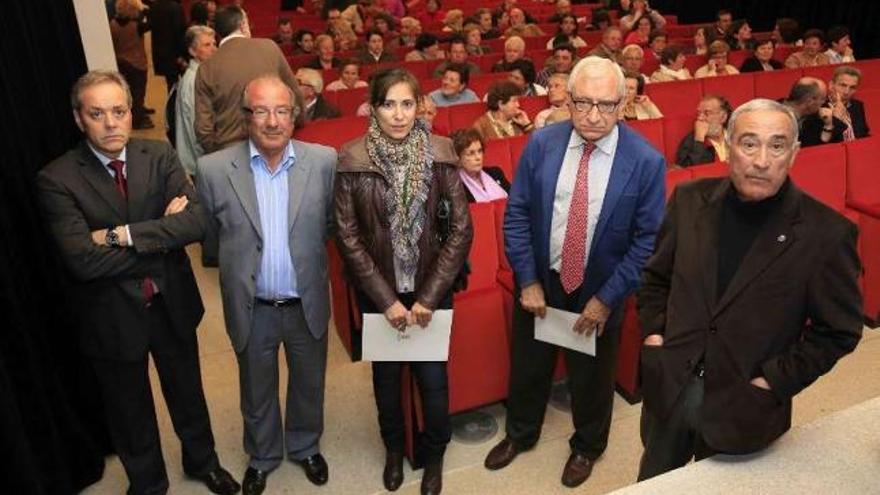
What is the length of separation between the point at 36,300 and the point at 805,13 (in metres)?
11.1

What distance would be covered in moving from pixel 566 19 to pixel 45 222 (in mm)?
7496

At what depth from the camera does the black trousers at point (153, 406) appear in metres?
2.33

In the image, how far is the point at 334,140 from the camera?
14.4 ft

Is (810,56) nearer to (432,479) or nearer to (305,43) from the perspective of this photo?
(305,43)

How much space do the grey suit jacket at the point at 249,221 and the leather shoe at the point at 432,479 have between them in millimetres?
734

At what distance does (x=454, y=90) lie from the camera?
17.1ft

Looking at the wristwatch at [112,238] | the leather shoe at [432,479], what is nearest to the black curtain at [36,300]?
the wristwatch at [112,238]

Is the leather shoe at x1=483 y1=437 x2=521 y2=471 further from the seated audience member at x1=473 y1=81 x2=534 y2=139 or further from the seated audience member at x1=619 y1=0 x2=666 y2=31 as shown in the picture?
the seated audience member at x1=619 y1=0 x2=666 y2=31

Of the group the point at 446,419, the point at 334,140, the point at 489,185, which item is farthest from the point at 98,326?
the point at 334,140

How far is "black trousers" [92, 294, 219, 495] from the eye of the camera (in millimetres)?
2330

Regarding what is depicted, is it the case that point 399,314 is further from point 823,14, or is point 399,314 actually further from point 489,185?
point 823,14

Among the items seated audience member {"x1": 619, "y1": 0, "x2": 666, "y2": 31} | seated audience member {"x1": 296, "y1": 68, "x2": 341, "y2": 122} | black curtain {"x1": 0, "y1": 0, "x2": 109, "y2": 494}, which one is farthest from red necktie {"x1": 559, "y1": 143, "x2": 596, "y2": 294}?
seated audience member {"x1": 619, "y1": 0, "x2": 666, "y2": 31}

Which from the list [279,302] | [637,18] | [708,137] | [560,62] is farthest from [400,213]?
[637,18]

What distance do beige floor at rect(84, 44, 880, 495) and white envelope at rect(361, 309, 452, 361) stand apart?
0.60 m
